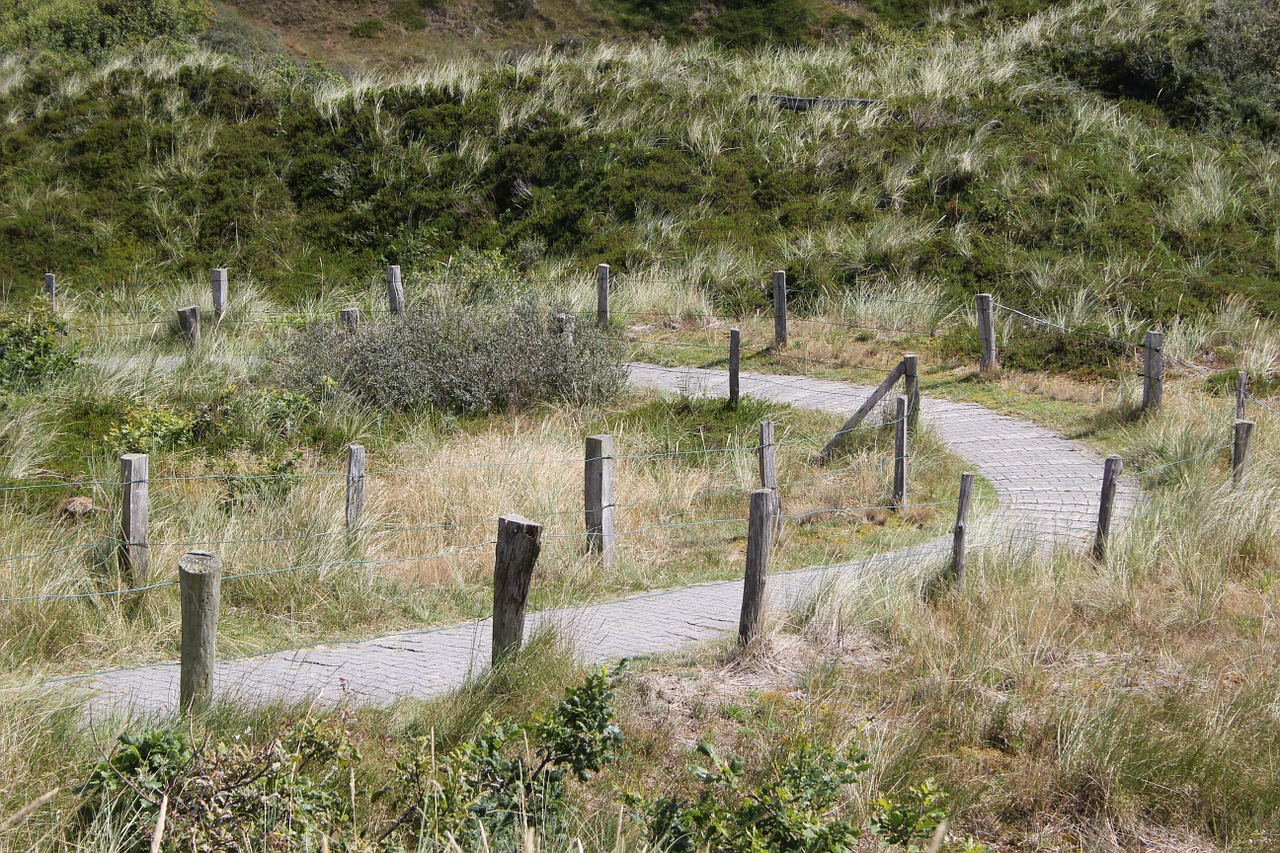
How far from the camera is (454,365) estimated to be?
45.3ft

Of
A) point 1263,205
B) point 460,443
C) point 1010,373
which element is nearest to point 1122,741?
point 460,443

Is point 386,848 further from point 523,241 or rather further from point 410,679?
point 523,241

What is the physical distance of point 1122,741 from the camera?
541 cm

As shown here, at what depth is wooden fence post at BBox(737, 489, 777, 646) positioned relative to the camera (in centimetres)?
609

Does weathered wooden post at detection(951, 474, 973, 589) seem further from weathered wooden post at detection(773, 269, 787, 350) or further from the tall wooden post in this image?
weathered wooden post at detection(773, 269, 787, 350)

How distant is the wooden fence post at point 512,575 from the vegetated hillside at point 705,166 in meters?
13.7

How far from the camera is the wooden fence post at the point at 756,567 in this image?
240 inches

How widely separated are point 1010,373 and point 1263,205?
7.29m

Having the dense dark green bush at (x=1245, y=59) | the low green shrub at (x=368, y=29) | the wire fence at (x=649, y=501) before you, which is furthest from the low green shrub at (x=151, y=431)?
the low green shrub at (x=368, y=29)

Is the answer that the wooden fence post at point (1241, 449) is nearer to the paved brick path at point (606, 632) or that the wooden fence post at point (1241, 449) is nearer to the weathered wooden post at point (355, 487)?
the paved brick path at point (606, 632)

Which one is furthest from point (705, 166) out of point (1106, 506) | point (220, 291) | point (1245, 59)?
point (1106, 506)

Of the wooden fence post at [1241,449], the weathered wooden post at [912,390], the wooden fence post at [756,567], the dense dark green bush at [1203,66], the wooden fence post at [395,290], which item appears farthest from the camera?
the dense dark green bush at [1203,66]

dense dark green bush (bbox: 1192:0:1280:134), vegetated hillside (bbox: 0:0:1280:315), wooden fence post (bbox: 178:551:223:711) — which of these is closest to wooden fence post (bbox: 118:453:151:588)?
wooden fence post (bbox: 178:551:223:711)

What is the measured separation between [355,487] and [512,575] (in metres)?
3.43
